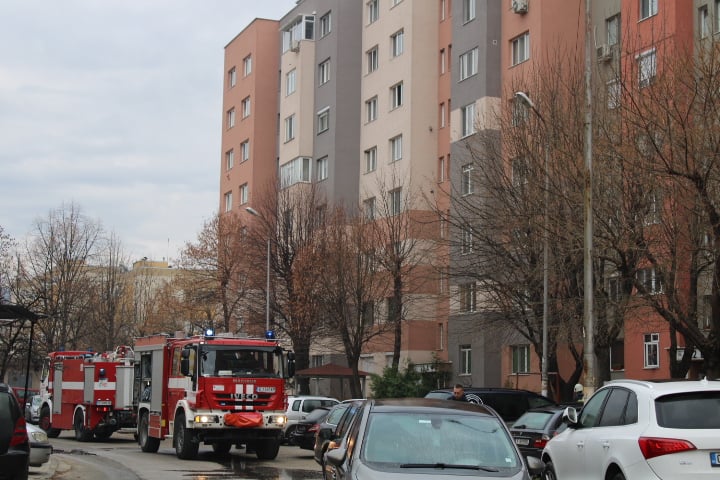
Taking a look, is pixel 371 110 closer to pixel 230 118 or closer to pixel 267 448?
pixel 230 118

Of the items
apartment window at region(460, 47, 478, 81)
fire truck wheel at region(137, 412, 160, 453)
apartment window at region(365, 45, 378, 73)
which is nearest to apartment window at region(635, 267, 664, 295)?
fire truck wheel at region(137, 412, 160, 453)

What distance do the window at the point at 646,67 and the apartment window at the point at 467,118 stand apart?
21448 millimetres

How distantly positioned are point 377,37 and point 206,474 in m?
37.0

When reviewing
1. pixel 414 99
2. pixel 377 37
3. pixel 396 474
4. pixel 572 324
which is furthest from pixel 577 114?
pixel 377 37

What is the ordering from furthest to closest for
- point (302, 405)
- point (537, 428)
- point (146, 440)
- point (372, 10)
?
point (372, 10) < point (302, 405) < point (146, 440) < point (537, 428)

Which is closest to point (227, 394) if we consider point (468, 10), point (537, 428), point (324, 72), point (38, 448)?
point (38, 448)

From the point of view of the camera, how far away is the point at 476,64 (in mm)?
44500

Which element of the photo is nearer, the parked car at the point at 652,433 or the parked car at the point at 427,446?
the parked car at the point at 427,446

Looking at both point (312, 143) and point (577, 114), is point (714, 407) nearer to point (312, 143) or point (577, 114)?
point (577, 114)

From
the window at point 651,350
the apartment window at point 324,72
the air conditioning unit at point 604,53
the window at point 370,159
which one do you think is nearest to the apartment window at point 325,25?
the apartment window at point 324,72

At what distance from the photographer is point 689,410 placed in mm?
9828

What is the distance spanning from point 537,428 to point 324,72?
42.9 meters

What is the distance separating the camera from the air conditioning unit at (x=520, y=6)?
4200 centimetres

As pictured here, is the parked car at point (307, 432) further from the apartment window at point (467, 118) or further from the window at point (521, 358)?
the apartment window at point (467, 118)
